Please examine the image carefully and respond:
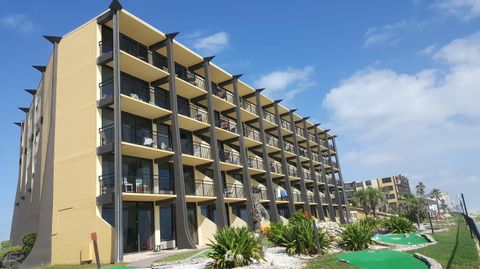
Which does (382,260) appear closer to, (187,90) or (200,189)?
(200,189)

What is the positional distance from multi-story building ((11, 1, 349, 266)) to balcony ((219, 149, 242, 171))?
136 millimetres

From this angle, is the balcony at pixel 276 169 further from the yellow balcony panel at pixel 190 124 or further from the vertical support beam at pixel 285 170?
the yellow balcony panel at pixel 190 124

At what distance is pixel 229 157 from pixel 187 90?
8.58m

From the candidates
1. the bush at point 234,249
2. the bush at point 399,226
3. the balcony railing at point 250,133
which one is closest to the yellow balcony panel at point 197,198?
the bush at point 234,249

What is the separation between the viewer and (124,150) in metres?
24.4

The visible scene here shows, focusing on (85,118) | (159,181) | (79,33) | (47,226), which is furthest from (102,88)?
(47,226)

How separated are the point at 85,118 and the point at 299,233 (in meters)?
Answer: 16.1

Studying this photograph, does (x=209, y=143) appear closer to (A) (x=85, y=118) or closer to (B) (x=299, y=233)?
(A) (x=85, y=118)

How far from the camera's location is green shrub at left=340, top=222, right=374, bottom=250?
17.7m

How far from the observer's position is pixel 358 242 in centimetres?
1773

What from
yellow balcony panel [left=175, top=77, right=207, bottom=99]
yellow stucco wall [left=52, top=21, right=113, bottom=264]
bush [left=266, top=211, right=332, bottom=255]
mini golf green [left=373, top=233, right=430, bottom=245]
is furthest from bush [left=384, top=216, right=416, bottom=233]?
yellow stucco wall [left=52, top=21, right=113, bottom=264]

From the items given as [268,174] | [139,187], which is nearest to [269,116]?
[268,174]

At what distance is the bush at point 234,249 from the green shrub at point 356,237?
17.9ft

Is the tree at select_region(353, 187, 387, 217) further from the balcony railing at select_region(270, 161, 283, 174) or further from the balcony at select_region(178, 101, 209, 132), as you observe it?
the balcony at select_region(178, 101, 209, 132)
